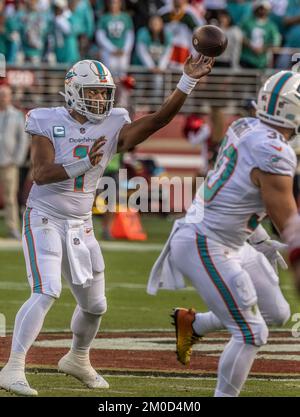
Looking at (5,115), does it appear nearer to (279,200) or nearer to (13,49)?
(13,49)

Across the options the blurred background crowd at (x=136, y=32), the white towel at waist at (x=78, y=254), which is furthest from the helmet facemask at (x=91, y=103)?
the blurred background crowd at (x=136, y=32)

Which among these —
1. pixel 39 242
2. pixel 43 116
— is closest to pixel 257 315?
pixel 39 242

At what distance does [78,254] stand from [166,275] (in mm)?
714

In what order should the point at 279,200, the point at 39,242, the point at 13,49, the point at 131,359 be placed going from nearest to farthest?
the point at 279,200
the point at 39,242
the point at 131,359
the point at 13,49

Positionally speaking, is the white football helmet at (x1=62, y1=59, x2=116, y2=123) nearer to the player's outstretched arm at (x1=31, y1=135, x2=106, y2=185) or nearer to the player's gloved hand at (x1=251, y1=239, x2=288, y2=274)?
→ the player's outstretched arm at (x1=31, y1=135, x2=106, y2=185)

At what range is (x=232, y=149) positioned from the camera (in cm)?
583

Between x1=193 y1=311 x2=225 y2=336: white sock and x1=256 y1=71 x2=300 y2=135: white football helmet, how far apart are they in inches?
50.1

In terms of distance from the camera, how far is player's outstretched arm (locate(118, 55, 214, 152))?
21.6 ft

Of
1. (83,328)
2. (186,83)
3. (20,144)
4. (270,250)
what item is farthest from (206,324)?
(20,144)

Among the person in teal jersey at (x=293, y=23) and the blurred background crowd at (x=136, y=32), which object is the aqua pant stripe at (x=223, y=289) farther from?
the person in teal jersey at (x=293, y=23)

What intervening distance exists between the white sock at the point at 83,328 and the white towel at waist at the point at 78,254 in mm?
237

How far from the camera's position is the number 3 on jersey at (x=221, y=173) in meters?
5.82

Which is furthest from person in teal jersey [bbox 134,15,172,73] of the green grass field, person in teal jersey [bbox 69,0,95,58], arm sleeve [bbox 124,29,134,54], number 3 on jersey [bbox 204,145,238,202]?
number 3 on jersey [bbox 204,145,238,202]
